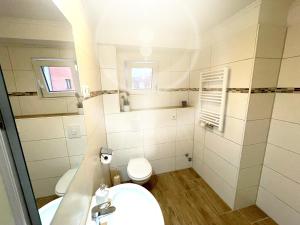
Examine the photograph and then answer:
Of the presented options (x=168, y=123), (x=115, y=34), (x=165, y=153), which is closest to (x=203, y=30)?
Result: (x=115, y=34)

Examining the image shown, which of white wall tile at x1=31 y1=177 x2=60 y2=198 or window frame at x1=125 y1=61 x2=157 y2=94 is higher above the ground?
window frame at x1=125 y1=61 x2=157 y2=94

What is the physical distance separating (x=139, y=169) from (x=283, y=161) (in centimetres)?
155

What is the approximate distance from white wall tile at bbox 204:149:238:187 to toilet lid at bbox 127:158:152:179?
2.82 ft

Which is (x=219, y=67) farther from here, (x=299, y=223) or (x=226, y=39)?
(x=299, y=223)

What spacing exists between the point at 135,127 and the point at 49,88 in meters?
1.50

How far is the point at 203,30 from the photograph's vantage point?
1891 millimetres

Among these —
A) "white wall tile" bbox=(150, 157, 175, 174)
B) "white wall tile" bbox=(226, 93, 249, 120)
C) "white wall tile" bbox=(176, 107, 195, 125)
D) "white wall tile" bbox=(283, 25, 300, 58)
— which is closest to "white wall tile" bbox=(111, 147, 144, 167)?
"white wall tile" bbox=(150, 157, 175, 174)

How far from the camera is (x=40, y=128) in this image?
19.7 inches

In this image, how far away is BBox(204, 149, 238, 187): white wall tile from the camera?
158cm

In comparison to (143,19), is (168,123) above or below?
below

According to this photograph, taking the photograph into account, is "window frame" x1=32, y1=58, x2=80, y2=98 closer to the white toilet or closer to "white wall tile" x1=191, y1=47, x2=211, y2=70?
the white toilet

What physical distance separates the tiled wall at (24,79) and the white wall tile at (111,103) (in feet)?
4.01

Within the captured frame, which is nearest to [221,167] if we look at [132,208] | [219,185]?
[219,185]

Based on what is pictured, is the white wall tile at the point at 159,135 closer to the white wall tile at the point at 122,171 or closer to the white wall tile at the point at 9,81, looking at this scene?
the white wall tile at the point at 122,171
